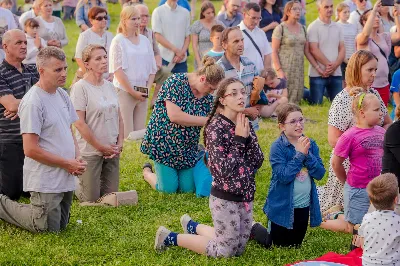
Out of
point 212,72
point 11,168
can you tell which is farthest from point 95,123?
point 212,72

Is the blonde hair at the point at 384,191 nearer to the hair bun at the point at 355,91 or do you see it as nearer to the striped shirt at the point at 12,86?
the hair bun at the point at 355,91

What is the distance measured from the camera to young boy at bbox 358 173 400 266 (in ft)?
21.5

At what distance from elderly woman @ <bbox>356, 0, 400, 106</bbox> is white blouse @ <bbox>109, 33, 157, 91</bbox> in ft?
11.1

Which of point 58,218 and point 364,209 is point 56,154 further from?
point 364,209

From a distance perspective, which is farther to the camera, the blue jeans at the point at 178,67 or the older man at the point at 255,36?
the blue jeans at the point at 178,67

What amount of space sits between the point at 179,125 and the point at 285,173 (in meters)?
2.22

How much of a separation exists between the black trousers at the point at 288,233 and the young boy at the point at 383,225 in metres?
1.10

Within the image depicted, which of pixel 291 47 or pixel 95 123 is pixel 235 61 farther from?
pixel 291 47

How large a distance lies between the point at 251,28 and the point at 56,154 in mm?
6302

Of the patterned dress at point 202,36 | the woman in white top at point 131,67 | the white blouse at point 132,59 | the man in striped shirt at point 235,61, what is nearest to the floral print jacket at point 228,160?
the man in striped shirt at point 235,61

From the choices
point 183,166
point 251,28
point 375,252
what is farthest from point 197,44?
point 375,252

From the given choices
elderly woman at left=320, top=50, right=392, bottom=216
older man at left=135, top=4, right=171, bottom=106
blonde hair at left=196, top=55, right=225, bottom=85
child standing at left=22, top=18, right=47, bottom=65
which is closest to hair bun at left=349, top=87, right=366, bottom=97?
elderly woman at left=320, top=50, right=392, bottom=216

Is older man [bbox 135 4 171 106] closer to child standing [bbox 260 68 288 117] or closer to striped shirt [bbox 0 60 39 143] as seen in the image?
child standing [bbox 260 68 288 117]

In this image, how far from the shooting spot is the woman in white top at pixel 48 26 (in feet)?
48.4
